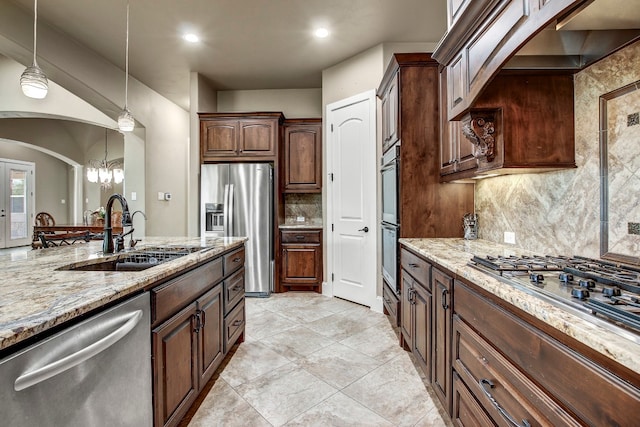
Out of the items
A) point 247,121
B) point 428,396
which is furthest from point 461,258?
point 247,121

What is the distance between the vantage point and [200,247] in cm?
217

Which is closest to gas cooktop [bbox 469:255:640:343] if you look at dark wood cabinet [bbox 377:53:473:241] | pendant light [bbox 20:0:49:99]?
dark wood cabinet [bbox 377:53:473:241]

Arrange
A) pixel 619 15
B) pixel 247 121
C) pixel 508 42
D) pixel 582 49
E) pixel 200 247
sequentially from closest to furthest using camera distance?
pixel 619 15, pixel 508 42, pixel 582 49, pixel 200 247, pixel 247 121

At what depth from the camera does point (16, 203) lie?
8.64 metres

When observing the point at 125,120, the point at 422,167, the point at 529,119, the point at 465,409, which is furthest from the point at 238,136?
the point at 465,409

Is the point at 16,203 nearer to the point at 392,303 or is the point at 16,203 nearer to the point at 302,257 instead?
the point at 302,257

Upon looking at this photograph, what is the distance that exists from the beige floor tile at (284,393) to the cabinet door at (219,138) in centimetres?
298

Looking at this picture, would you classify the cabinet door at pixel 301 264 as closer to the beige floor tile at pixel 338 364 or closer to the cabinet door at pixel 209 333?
the beige floor tile at pixel 338 364

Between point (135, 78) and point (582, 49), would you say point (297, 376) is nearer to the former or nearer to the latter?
point (582, 49)

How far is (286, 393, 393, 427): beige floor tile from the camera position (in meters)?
1.71

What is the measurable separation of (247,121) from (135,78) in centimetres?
175

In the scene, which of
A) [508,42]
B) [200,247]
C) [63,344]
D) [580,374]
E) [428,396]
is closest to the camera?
[580,374]

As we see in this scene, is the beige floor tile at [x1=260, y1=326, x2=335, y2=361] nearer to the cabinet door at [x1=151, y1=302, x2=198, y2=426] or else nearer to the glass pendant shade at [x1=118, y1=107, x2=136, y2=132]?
the cabinet door at [x1=151, y1=302, x2=198, y2=426]

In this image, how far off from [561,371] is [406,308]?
63.0 inches
